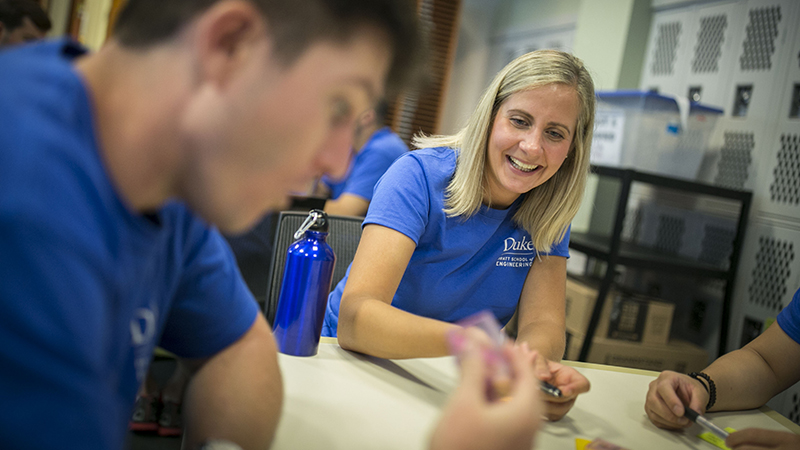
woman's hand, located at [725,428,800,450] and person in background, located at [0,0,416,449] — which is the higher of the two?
person in background, located at [0,0,416,449]

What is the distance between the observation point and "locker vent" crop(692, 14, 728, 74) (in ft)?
9.93

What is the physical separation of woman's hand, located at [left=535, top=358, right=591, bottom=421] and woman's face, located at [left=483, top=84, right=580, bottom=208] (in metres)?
0.53

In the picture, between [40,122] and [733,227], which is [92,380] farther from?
[733,227]

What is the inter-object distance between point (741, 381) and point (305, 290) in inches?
38.4

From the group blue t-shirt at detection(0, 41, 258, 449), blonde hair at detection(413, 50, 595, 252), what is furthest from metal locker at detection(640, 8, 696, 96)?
blue t-shirt at detection(0, 41, 258, 449)

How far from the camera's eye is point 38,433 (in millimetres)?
442

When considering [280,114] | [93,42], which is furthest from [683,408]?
[93,42]

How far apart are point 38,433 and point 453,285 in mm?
1105

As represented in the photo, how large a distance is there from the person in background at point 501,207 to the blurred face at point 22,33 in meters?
2.04

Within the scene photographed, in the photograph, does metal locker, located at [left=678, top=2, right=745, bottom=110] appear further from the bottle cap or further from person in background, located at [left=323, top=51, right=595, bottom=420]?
the bottle cap

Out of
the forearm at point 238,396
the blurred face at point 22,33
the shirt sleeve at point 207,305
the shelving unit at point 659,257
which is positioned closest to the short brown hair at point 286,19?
the shirt sleeve at point 207,305

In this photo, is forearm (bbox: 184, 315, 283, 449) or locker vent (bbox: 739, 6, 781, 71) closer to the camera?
forearm (bbox: 184, 315, 283, 449)

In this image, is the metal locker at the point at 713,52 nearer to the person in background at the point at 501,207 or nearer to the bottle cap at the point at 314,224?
the person in background at the point at 501,207

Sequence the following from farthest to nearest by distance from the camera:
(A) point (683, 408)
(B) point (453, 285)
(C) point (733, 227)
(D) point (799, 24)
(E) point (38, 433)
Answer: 1. (C) point (733, 227)
2. (D) point (799, 24)
3. (B) point (453, 285)
4. (A) point (683, 408)
5. (E) point (38, 433)
